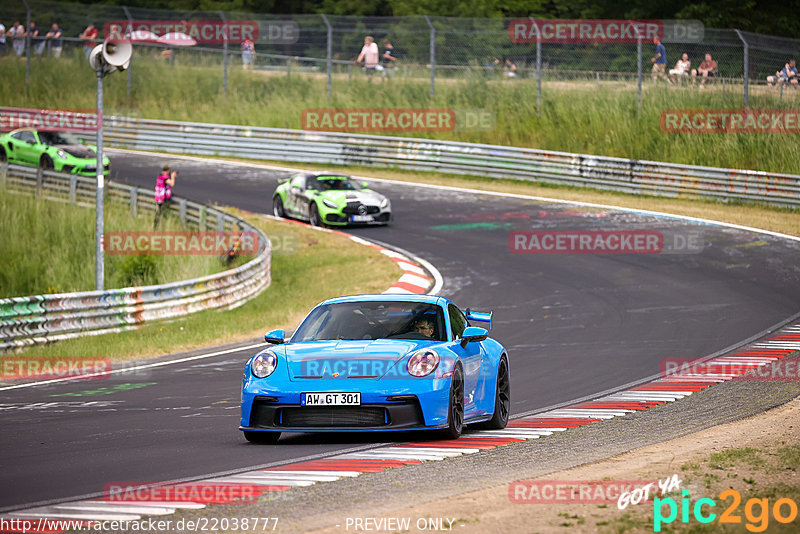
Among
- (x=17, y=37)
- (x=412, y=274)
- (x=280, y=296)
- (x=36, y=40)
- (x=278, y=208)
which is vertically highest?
(x=17, y=37)

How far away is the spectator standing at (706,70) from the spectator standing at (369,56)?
11200 mm

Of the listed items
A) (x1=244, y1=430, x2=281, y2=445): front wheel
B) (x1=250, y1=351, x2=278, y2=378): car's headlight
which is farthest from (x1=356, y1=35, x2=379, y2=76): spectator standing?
(x1=244, y1=430, x2=281, y2=445): front wheel

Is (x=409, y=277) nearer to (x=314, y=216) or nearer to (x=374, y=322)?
(x=314, y=216)

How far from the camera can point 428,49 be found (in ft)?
121

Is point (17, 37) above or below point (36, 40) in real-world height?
above

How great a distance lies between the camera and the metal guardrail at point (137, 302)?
16.8 meters

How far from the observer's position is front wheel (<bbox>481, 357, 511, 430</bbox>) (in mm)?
10320

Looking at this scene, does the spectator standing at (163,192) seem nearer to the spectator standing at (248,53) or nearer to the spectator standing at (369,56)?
the spectator standing at (369,56)

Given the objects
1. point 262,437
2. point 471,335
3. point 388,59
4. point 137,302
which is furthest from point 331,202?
point 262,437

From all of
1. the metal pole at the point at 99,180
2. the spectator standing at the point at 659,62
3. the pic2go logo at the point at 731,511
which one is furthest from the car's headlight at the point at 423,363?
the spectator standing at the point at 659,62

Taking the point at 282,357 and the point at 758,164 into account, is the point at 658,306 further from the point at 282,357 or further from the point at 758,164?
the point at 758,164

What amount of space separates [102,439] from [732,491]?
5208 mm

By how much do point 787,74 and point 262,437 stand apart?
2440 centimetres

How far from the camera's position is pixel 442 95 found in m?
38.8
